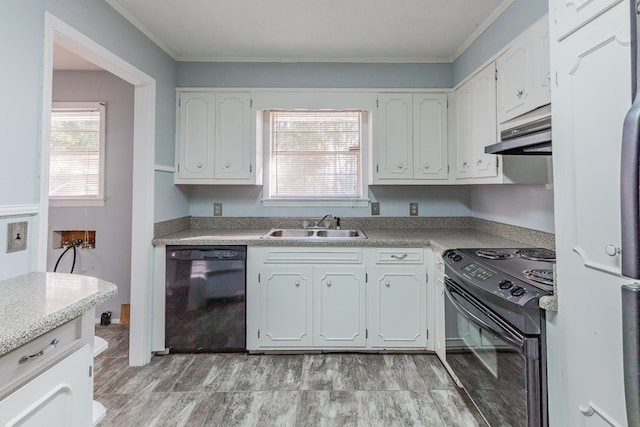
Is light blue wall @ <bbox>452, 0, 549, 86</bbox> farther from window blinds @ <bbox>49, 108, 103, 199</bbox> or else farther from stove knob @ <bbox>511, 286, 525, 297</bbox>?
window blinds @ <bbox>49, 108, 103, 199</bbox>

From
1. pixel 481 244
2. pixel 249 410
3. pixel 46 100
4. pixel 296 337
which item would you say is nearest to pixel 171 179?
pixel 46 100

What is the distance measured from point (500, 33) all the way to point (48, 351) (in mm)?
2869

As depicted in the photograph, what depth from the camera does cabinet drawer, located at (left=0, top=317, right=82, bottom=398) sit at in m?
0.77

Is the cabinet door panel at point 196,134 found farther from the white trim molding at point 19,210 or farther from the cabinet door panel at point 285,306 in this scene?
the white trim molding at point 19,210

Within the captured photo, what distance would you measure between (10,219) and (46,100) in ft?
1.94

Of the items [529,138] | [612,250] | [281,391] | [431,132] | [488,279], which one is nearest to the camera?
[612,250]

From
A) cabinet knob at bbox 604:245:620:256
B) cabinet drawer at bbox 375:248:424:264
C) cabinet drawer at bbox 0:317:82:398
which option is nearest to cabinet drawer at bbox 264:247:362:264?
cabinet drawer at bbox 375:248:424:264

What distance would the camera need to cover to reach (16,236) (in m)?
1.35

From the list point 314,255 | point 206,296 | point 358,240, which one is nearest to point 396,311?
point 358,240

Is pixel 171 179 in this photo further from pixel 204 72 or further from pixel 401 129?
pixel 401 129

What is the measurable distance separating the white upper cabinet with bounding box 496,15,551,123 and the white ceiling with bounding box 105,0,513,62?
438mm

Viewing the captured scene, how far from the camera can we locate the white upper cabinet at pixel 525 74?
1.61 metres

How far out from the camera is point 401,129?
282 centimetres

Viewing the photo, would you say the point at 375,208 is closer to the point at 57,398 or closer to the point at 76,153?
the point at 57,398
